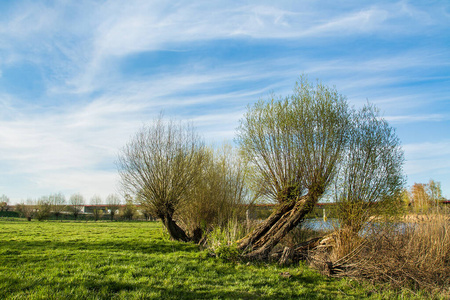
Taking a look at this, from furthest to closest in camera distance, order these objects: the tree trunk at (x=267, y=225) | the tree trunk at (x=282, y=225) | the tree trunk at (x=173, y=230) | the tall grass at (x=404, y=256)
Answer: the tree trunk at (x=173, y=230) < the tree trunk at (x=267, y=225) < the tree trunk at (x=282, y=225) < the tall grass at (x=404, y=256)

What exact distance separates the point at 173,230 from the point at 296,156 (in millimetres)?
9788

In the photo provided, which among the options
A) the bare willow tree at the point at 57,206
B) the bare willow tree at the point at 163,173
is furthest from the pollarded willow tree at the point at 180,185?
the bare willow tree at the point at 57,206

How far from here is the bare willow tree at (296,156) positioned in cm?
1166

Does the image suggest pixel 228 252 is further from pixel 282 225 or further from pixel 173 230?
pixel 173 230

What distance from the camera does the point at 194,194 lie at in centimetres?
1761

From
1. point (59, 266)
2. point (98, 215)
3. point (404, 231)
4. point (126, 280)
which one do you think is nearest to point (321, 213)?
point (404, 231)

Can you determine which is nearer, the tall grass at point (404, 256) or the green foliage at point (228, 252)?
the tall grass at point (404, 256)

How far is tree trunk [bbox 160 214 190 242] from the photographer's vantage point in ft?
55.5

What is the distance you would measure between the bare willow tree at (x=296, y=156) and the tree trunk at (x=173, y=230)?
656cm

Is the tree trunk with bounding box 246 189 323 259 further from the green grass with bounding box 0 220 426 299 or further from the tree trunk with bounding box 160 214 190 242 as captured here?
the tree trunk with bounding box 160 214 190 242

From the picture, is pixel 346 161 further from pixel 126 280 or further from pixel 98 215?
pixel 98 215

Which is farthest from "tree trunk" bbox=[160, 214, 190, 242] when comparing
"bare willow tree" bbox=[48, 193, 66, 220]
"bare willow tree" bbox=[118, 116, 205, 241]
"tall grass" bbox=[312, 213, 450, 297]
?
"bare willow tree" bbox=[48, 193, 66, 220]

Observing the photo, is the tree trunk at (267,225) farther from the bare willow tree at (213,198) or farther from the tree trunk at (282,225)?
the bare willow tree at (213,198)

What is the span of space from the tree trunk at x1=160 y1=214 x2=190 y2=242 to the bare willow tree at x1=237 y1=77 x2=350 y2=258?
6.56 m
